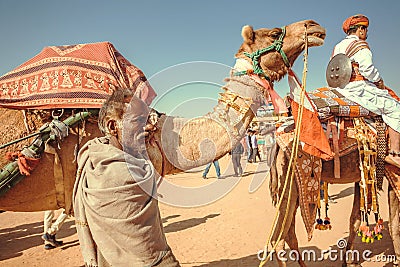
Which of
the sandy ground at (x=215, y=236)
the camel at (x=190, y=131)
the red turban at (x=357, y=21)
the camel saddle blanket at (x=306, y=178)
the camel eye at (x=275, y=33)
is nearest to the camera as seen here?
the camel at (x=190, y=131)

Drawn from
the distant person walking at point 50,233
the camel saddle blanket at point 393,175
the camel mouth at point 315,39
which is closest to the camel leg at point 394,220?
the camel saddle blanket at point 393,175

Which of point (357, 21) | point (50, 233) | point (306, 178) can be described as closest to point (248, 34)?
point (306, 178)

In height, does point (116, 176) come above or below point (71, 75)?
below

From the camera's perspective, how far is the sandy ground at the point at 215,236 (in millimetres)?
5492

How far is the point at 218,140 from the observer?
9.04ft

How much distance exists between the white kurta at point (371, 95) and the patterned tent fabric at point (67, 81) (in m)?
2.73

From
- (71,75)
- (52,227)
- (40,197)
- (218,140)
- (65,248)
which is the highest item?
(71,75)

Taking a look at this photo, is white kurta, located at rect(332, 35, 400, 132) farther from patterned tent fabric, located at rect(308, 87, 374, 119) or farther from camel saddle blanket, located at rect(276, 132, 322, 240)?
camel saddle blanket, located at rect(276, 132, 322, 240)

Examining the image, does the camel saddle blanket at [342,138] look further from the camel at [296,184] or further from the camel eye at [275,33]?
the camel eye at [275,33]

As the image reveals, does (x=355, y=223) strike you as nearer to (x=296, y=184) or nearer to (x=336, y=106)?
(x=296, y=184)

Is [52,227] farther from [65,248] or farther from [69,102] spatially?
[69,102]

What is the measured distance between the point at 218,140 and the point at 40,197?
5.74ft

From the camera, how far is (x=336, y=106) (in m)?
4.23

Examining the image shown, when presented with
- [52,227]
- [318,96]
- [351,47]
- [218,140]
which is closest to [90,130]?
[218,140]
